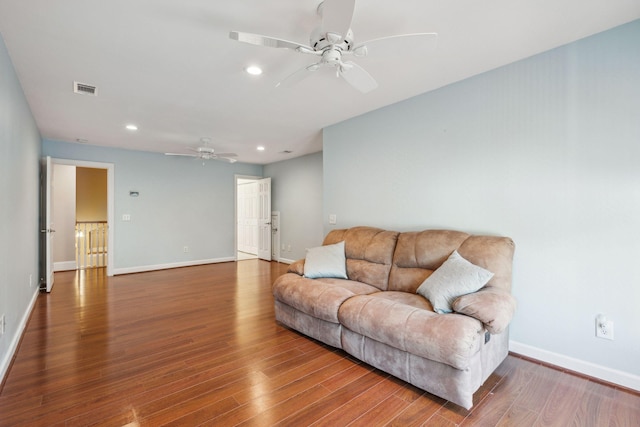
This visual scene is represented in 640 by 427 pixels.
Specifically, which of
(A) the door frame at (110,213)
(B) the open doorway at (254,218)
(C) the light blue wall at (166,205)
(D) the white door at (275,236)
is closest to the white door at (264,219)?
(B) the open doorway at (254,218)

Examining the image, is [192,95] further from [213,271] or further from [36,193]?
[213,271]

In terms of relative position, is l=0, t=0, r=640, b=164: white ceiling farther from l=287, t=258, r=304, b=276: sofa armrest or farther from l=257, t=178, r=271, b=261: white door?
l=257, t=178, r=271, b=261: white door

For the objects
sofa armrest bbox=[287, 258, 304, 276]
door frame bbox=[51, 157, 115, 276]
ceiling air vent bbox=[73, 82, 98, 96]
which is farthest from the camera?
door frame bbox=[51, 157, 115, 276]

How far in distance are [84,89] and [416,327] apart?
3.88 m

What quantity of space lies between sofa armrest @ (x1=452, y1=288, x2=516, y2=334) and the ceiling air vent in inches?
156

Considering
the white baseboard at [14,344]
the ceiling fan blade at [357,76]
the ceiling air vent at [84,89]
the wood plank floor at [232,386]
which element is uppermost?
the ceiling air vent at [84,89]

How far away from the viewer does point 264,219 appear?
741cm

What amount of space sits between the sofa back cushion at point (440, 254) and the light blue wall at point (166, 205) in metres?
5.22

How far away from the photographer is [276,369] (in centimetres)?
232

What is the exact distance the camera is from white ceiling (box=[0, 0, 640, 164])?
6.20 feet

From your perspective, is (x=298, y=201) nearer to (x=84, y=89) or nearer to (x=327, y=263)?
(x=327, y=263)

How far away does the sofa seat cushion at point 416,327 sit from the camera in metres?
1.80

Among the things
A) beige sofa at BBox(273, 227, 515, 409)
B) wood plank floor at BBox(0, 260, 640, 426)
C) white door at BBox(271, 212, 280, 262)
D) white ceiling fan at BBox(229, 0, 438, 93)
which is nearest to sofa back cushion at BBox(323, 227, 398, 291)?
beige sofa at BBox(273, 227, 515, 409)

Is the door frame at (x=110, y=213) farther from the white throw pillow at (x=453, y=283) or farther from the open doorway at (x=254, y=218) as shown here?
the white throw pillow at (x=453, y=283)
